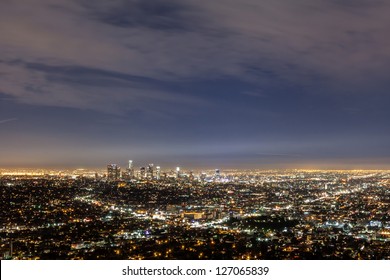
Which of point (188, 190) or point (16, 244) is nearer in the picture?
point (16, 244)

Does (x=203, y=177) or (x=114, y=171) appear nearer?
(x=114, y=171)

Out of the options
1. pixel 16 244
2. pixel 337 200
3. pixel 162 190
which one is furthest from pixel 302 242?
pixel 162 190

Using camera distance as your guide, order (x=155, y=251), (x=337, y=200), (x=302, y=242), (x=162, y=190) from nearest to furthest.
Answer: (x=155, y=251) → (x=302, y=242) → (x=337, y=200) → (x=162, y=190)

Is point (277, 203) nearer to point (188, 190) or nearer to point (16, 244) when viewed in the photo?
point (188, 190)

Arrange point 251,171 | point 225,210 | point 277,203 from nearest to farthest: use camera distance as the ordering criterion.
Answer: point 225,210
point 277,203
point 251,171
